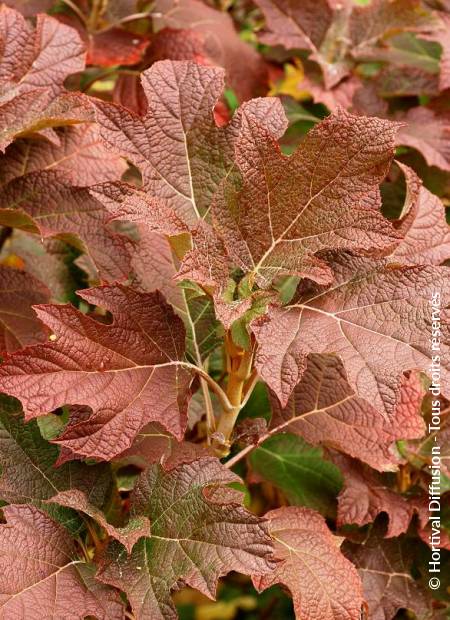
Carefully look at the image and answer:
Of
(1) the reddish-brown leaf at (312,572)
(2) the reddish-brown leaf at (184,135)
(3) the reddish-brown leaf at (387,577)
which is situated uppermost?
(2) the reddish-brown leaf at (184,135)

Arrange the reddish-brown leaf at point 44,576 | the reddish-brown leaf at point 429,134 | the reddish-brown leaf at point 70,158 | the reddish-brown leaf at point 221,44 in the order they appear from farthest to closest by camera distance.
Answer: the reddish-brown leaf at point 221,44
the reddish-brown leaf at point 429,134
the reddish-brown leaf at point 70,158
the reddish-brown leaf at point 44,576

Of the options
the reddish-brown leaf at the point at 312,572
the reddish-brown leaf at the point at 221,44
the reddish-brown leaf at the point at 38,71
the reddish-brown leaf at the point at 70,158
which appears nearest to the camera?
the reddish-brown leaf at the point at 312,572

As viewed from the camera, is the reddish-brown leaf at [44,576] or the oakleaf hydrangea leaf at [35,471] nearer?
the reddish-brown leaf at [44,576]

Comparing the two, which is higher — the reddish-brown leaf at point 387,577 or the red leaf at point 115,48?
the red leaf at point 115,48

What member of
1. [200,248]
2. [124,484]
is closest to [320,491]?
[124,484]

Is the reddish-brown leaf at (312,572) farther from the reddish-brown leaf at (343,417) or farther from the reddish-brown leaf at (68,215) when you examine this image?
the reddish-brown leaf at (68,215)

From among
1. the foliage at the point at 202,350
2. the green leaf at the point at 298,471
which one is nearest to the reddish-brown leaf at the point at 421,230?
the foliage at the point at 202,350

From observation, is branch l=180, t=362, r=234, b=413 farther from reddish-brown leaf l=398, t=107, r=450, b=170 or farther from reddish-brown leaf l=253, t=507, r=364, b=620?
reddish-brown leaf l=398, t=107, r=450, b=170

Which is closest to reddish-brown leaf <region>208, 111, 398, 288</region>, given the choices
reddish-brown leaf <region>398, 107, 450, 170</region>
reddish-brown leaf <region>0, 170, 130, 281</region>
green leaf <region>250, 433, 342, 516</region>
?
reddish-brown leaf <region>0, 170, 130, 281</region>
